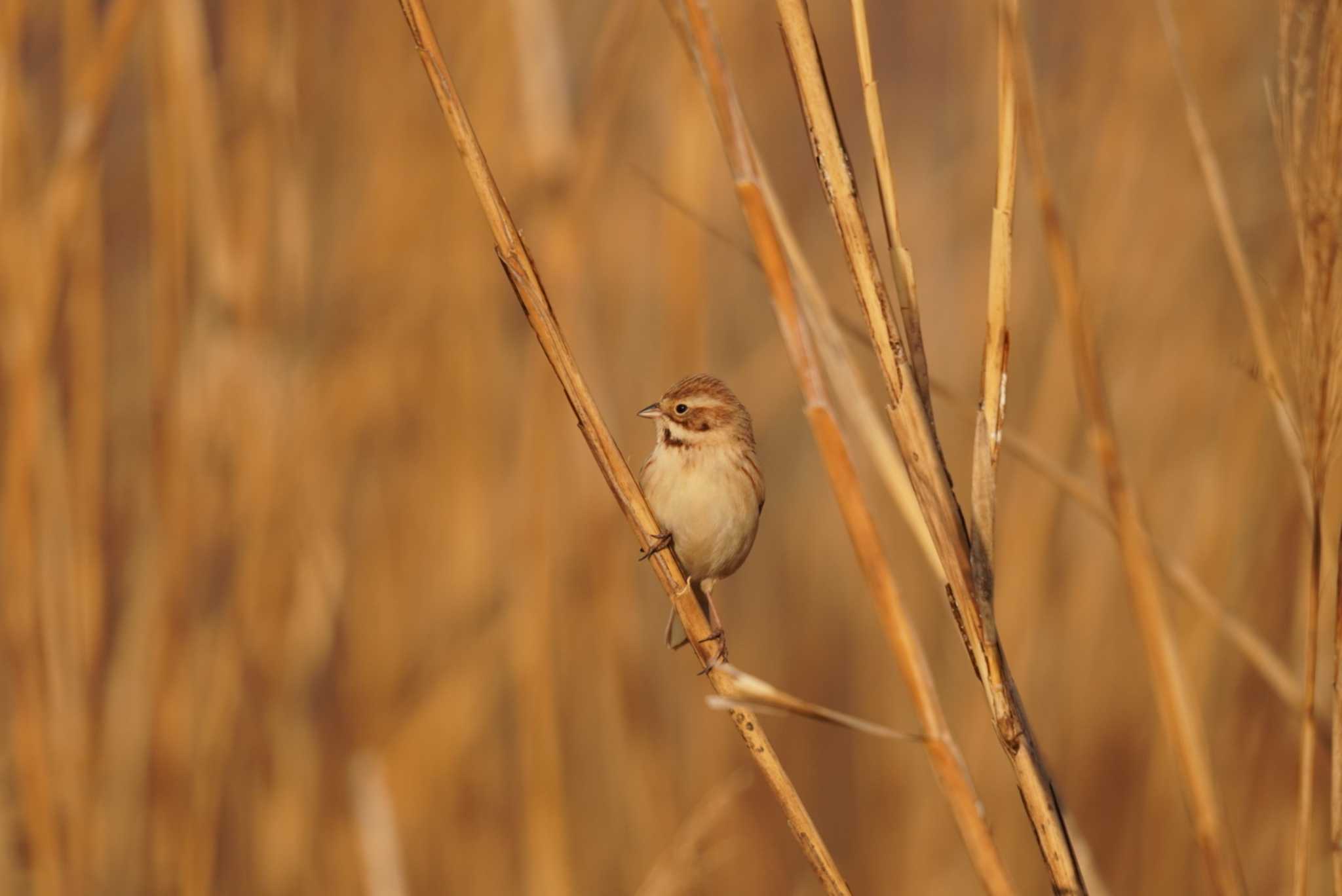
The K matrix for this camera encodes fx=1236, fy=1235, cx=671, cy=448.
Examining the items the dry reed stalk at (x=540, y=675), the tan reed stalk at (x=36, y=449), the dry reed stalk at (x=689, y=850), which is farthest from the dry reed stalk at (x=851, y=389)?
the tan reed stalk at (x=36, y=449)

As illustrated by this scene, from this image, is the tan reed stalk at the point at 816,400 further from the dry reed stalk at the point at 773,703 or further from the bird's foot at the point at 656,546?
the bird's foot at the point at 656,546

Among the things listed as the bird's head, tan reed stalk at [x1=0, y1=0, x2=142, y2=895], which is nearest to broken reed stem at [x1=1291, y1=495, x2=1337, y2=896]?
the bird's head

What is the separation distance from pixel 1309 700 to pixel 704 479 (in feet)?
2.76

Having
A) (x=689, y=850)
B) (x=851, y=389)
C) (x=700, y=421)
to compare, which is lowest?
(x=689, y=850)

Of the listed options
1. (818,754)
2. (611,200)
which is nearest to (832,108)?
(611,200)

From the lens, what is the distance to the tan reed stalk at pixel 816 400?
27.1 inches

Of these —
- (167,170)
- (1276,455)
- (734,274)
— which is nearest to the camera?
(167,170)

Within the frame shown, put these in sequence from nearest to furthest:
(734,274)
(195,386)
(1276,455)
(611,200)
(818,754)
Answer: (195,386), (1276,455), (611,200), (818,754), (734,274)

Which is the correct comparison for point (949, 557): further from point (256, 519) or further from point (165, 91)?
point (165, 91)

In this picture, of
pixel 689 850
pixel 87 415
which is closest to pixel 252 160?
pixel 87 415

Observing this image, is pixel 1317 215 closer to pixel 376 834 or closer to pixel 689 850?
pixel 689 850

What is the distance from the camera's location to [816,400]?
2.25 ft

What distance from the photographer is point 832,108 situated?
0.80 metres

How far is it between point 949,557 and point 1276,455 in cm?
129
